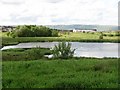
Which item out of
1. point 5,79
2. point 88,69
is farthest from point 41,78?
point 88,69

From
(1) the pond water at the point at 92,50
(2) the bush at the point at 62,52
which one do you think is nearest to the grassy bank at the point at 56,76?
(2) the bush at the point at 62,52

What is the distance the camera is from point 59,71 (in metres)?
23.4

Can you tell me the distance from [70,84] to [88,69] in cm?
785

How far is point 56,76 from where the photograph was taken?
20.8 meters

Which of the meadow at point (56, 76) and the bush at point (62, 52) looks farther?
the bush at point (62, 52)

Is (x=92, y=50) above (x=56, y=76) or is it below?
below

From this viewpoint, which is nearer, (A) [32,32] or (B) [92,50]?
(B) [92,50]

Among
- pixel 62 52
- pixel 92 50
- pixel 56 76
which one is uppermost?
pixel 62 52

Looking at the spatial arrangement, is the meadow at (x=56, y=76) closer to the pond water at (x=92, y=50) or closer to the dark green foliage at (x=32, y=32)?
the pond water at (x=92, y=50)

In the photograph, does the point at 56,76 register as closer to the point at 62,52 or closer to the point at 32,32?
the point at 62,52

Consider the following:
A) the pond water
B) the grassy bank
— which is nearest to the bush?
the grassy bank

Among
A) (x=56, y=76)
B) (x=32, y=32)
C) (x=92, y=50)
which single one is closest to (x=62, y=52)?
(x=56, y=76)

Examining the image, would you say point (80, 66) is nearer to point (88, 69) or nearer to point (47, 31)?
point (88, 69)

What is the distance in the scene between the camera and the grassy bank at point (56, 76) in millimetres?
17484
